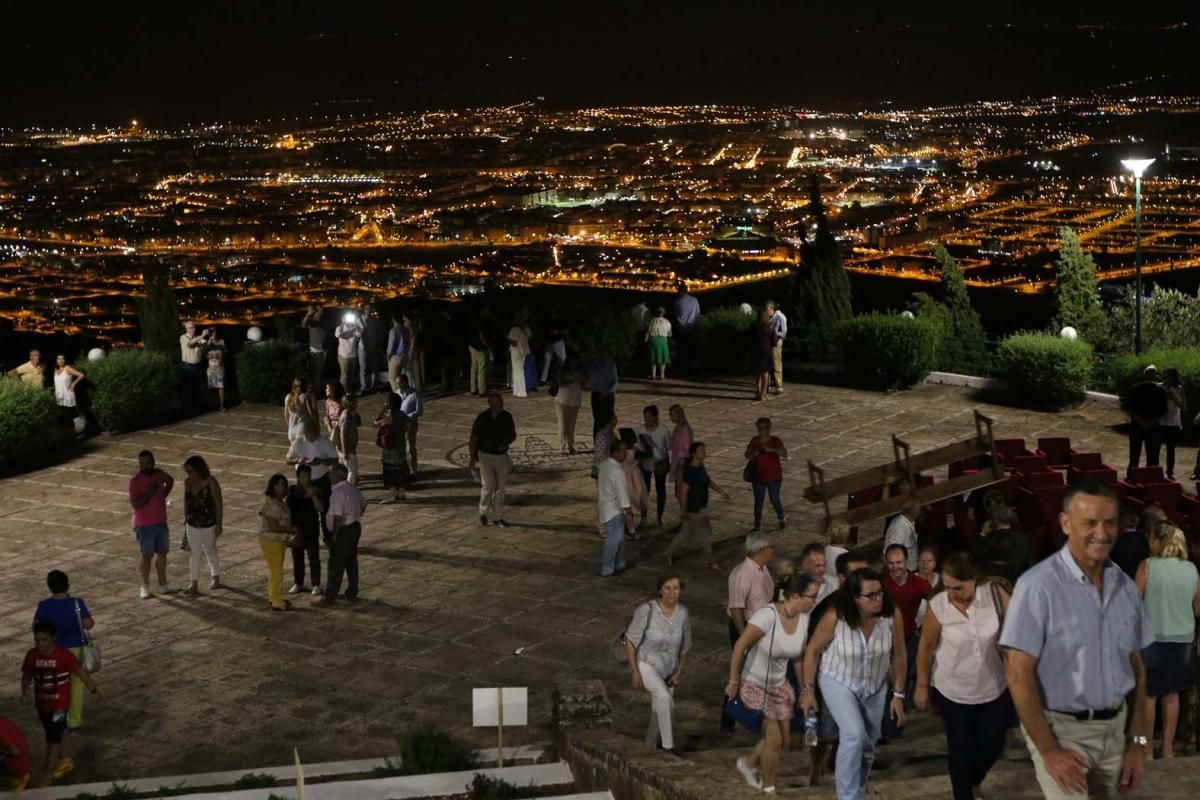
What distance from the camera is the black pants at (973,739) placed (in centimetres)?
668

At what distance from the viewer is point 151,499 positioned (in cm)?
1342

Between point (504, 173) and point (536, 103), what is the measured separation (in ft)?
76.6

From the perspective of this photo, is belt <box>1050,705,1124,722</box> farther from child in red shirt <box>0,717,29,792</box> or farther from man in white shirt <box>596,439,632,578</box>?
man in white shirt <box>596,439,632,578</box>

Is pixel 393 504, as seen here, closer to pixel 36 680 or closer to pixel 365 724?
pixel 365 724

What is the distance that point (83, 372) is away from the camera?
20.5m

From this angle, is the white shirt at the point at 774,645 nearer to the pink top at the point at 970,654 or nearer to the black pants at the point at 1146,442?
the pink top at the point at 970,654

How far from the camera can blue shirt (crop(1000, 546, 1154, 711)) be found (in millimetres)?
4953

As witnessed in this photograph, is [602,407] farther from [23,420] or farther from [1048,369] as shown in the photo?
[23,420]

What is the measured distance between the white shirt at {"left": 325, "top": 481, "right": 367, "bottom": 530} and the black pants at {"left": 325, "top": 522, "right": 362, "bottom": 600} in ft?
0.22

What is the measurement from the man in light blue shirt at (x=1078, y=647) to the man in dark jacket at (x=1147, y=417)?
38.8 feet

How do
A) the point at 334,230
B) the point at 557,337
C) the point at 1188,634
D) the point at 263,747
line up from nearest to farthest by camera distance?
the point at 1188,634 → the point at 263,747 → the point at 557,337 → the point at 334,230

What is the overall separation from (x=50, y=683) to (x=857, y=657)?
198 inches

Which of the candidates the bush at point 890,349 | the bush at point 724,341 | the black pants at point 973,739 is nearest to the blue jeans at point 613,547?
the black pants at point 973,739

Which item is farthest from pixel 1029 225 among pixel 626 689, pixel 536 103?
pixel 626 689
